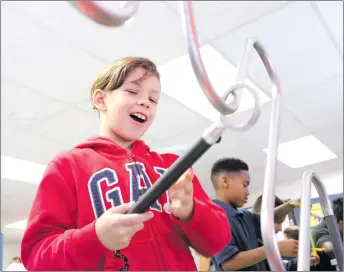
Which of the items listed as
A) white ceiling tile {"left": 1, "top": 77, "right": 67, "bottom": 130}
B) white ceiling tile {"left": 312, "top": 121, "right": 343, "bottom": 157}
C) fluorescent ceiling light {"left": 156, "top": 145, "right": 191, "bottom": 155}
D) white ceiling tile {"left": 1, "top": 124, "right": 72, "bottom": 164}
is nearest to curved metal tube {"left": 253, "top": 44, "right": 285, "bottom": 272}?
fluorescent ceiling light {"left": 156, "top": 145, "right": 191, "bottom": 155}

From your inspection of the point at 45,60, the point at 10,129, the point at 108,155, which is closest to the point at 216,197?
the point at 108,155

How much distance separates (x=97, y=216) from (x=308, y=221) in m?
0.33

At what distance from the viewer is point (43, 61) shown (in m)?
2.53

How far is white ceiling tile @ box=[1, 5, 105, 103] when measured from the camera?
88.4 inches

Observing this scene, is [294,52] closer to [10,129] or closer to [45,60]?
[45,60]

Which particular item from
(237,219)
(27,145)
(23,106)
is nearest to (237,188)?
(237,219)

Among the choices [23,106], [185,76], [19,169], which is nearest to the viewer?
[185,76]

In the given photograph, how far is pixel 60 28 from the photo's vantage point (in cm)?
226

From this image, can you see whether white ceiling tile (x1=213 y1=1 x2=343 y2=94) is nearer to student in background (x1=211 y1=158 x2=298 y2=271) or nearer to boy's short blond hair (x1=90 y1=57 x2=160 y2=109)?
student in background (x1=211 y1=158 x2=298 y2=271)

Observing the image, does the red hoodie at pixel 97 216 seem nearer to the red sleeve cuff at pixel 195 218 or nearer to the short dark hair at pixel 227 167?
the red sleeve cuff at pixel 195 218

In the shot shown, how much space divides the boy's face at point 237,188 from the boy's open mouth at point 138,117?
1.00m

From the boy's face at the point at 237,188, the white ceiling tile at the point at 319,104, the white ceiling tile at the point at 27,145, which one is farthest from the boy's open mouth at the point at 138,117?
the white ceiling tile at the point at 27,145

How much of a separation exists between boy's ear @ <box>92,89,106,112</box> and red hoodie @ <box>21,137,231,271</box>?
8 cm

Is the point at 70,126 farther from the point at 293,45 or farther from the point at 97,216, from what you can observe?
the point at 97,216
